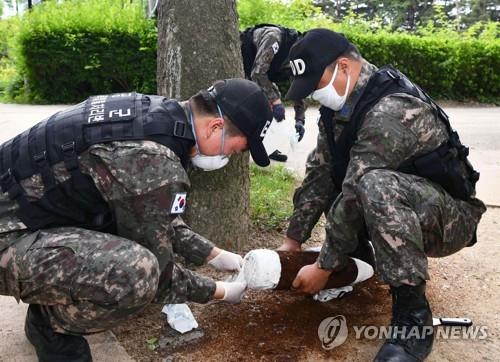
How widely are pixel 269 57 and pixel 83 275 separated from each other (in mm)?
3943

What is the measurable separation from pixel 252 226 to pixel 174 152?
1.73 m

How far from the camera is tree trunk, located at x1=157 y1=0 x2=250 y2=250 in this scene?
3.03 m

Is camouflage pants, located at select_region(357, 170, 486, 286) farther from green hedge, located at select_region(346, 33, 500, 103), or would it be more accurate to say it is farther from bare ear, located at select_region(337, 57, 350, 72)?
green hedge, located at select_region(346, 33, 500, 103)

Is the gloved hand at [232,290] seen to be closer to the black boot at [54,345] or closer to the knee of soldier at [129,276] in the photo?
the knee of soldier at [129,276]

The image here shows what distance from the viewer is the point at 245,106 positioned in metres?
2.12

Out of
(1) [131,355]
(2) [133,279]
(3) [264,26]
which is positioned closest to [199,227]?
(1) [131,355]

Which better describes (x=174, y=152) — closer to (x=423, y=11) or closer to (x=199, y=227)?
(x=199, y=227)

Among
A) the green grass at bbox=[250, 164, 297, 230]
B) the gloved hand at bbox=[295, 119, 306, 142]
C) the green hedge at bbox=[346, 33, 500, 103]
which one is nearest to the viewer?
the green grass at bbox=[250, 164, 297, 230]

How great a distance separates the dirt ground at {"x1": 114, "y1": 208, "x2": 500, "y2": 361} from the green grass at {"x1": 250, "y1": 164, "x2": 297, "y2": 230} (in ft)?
2.69

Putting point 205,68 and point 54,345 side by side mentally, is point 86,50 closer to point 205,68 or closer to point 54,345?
point 205,68

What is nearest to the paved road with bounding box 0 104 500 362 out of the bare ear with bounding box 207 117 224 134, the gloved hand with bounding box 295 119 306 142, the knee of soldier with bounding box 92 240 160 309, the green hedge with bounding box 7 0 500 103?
the gloved hand with bounding box 295 119 306 142

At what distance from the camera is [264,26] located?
19.0 ft

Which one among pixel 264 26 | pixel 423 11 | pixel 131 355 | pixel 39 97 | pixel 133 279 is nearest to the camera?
pixel 133 279

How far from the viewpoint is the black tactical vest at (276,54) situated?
565 centimetres
